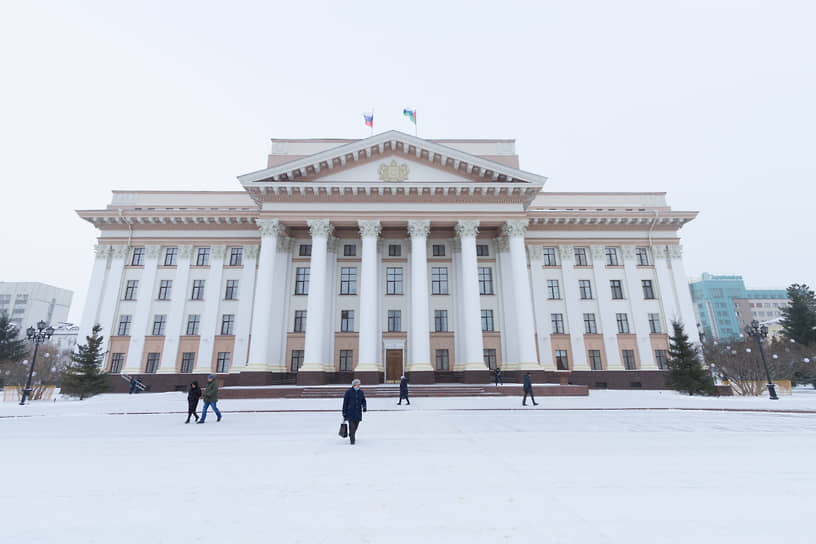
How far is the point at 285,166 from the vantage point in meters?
26.0

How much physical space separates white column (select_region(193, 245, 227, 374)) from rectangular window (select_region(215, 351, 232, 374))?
1.34 ft

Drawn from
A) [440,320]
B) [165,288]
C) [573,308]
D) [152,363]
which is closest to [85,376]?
[152,363]

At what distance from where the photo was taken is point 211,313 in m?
29.6

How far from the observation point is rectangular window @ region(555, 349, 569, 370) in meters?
29.5

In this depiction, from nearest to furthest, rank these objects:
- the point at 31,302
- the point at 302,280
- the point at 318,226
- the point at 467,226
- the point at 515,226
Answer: the point at 318,226, the point at 467,226, the point at 515,226, the point at 302,280, the point at 31,302

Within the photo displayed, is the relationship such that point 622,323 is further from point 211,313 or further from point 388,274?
point 211,313

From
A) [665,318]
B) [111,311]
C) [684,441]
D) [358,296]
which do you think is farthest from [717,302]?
[111,311]

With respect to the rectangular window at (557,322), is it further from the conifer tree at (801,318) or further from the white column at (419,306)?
the conifer tree at (801,318)

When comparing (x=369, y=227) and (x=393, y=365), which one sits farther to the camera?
(x=393, y=365)

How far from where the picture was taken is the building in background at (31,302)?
92.1 meters

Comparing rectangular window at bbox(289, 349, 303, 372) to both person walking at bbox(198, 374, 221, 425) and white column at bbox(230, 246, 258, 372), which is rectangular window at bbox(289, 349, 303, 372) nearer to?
white column at bbox(230, 246, 258, 372)

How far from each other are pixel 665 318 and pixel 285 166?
1236 inches

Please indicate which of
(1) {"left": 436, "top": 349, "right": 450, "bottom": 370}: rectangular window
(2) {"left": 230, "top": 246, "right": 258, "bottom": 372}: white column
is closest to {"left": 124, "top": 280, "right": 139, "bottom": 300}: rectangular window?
(2) {"left": 230, "top": 246, "right": 258, "bottom": 372}: white column

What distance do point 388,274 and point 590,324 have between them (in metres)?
16.8
